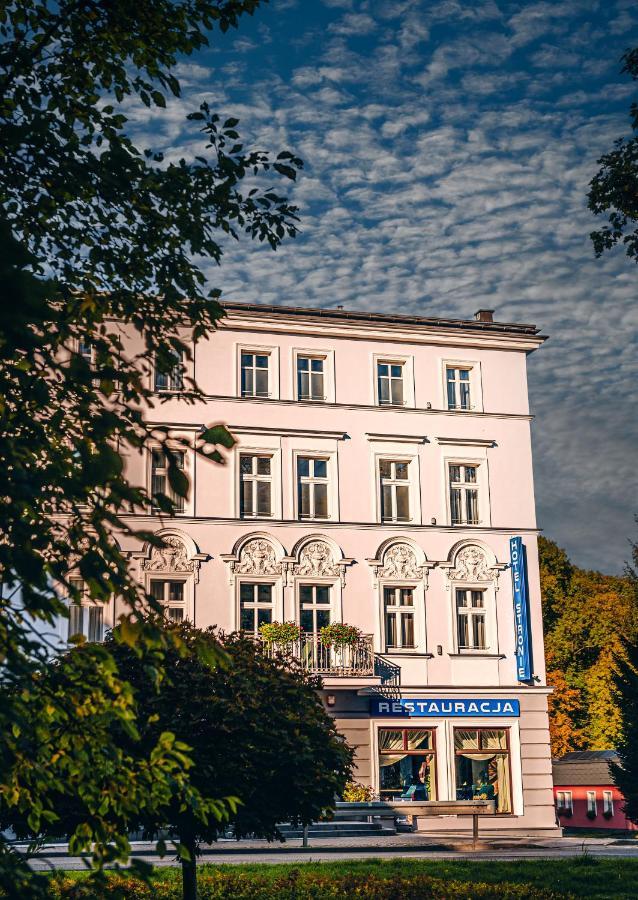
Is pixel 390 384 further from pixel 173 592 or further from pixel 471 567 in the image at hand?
pixel 173 592

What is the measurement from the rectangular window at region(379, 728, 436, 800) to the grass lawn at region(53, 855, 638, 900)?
14624mm

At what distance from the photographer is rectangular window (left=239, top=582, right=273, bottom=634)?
35.9 meters

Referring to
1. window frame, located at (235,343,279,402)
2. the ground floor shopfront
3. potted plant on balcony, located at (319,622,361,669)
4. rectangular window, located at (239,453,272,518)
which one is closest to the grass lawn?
potted plant on balcony, located at (319,622,361,669)

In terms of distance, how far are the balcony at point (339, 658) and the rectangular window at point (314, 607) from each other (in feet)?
1.72

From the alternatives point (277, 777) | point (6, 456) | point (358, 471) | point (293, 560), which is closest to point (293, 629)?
point (293, 560)

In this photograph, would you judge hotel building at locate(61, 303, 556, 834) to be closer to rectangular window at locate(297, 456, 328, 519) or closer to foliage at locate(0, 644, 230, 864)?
rectangular window at locate(297, 456, 328, 519)

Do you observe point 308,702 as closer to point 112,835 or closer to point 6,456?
point 112,835

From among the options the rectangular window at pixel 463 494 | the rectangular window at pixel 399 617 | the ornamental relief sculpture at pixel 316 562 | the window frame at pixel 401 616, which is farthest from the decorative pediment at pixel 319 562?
the rectangular window at pixel 463 494

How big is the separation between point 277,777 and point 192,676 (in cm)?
164

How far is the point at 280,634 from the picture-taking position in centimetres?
3494

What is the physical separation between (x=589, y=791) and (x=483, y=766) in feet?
74.9

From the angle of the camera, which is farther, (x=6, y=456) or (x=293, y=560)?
(x=293, y=560)

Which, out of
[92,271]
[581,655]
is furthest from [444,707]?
[92,271]

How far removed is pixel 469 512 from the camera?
38.8 m
